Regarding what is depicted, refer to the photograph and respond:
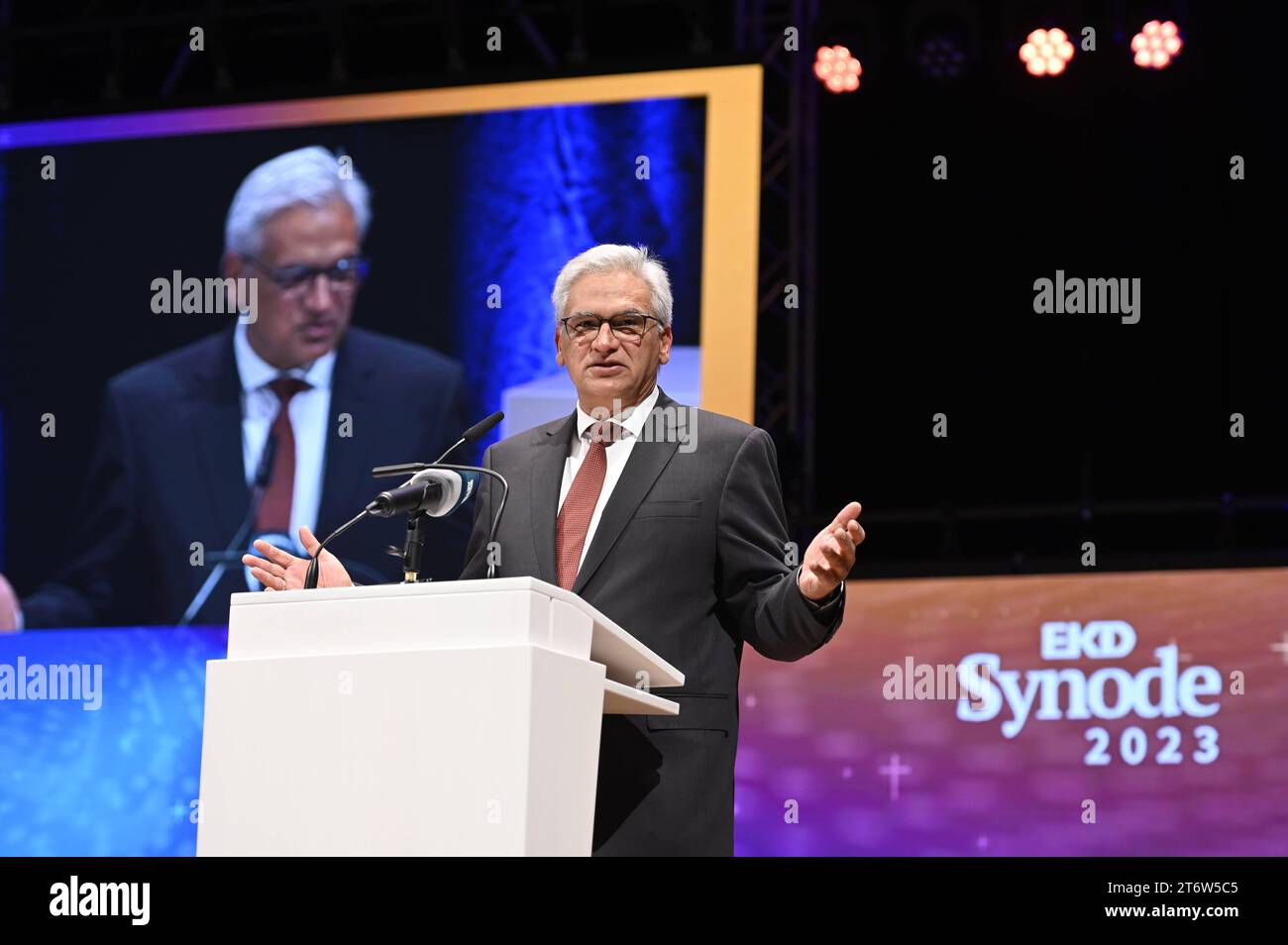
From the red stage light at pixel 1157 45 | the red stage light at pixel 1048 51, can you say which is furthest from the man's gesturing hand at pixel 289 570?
the red stage light at pixel 1157 45

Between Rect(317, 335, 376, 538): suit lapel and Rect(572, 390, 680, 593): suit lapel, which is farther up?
Rect(317, 335, 376, 538): suit lapel

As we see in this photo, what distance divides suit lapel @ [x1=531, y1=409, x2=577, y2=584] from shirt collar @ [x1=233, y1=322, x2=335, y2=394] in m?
3.12

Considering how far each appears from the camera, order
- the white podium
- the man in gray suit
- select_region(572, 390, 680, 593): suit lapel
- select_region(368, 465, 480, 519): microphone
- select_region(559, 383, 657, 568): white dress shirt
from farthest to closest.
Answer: select_region(559, 383, 657, 568): white dress shirt, select_region(572, 390, 680, 593): suit lapel, the man in gray suit, select_region(368, 465, 480, 519): microphone, the white podium

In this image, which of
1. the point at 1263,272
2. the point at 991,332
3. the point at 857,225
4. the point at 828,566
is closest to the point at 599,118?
the point at 857,225

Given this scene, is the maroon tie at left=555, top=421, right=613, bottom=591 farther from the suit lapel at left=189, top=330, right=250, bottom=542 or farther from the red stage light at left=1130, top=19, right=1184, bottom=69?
the red stage light at left=1130, top=19, right=1184, bottom=69

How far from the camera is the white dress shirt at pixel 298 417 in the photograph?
18.5 ft

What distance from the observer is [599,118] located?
5625mm

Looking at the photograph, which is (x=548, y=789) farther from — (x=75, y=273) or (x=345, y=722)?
(x=75, y=273)

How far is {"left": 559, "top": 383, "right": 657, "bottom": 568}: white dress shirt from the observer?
2.62 metres

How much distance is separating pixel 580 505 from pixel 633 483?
4.3 inches

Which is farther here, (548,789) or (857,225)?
(857,225)

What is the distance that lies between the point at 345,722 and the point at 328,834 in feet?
0.45

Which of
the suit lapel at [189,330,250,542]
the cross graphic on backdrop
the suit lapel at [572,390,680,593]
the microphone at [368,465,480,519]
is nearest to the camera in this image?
the microphone at [368,465,480,519]

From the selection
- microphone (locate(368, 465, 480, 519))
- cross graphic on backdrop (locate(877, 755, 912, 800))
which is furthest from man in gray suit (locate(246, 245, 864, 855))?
cross graphic on backdrop (locate(877, 755, 912, 800))
